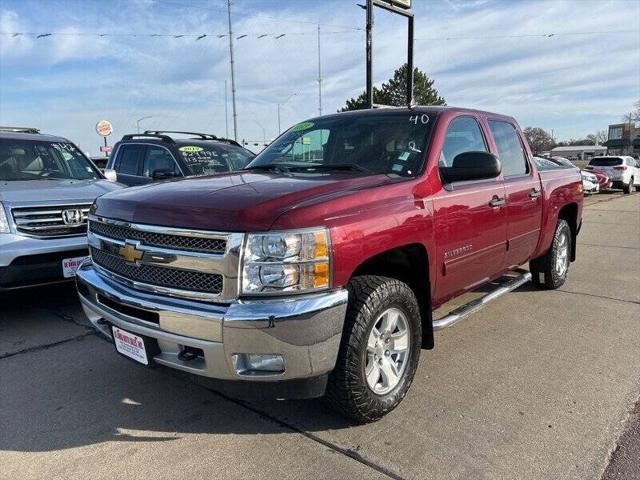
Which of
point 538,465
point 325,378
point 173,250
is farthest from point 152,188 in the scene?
point 538,465

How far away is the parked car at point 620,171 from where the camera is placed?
23.1 metres

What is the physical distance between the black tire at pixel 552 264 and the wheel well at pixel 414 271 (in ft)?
9.42

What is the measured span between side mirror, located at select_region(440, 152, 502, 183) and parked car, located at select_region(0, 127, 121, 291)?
3.37m

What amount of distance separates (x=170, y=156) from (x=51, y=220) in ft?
10.2

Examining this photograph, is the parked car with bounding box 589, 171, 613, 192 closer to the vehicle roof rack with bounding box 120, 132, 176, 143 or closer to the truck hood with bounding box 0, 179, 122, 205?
the vehicle roof rack with bounding box 120, 132, 176, 143

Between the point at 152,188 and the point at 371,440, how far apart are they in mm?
2000

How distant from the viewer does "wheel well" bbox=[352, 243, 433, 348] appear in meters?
3.23

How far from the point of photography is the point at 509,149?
16.0 ft

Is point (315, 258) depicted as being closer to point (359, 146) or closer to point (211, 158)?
point (359, 146)

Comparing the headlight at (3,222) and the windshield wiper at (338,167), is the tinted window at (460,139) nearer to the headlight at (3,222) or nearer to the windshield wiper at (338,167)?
the windshield wiper at (338,167)

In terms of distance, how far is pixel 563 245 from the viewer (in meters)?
6.08

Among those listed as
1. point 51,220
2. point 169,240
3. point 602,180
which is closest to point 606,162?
point 602,180

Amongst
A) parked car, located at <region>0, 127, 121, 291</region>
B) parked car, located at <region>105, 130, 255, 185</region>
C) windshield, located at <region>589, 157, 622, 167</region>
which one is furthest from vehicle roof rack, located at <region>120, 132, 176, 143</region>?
windshield, located at <region>589, 157, 622, 167</region>

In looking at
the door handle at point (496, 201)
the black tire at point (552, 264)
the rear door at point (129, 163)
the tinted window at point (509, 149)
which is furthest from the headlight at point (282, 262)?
the rear door at point (129, 163)
